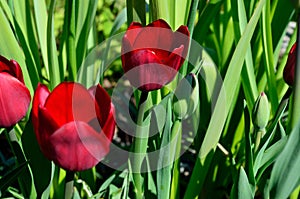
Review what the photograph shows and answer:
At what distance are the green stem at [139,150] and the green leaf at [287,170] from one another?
8.1 inches

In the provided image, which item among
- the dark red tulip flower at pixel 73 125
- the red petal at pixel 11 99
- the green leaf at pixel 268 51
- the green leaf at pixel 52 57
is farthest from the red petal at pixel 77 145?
the green leaf at pixel 268 51

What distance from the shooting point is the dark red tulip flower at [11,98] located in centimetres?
75

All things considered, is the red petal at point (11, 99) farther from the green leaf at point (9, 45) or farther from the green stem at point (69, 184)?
the green leaf at point (9, 45)

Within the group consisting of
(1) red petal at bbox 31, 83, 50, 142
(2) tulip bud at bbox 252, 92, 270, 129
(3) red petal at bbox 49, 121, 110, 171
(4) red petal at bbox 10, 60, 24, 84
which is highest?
(4) red petal at bbox 10, 60, 24, 84

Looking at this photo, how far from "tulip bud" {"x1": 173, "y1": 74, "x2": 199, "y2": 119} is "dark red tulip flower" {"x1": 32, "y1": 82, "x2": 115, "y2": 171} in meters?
0.16

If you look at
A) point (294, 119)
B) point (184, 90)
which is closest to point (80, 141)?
point (184, 90)

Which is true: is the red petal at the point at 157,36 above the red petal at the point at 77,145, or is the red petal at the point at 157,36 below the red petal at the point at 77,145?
above

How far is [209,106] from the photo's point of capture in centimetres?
129

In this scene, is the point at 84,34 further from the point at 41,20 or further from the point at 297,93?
the point at 297,93

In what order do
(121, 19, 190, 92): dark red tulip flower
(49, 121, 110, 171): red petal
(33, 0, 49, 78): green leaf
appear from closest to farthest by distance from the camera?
(49, 121, 110, 171): red petal
(121, 19, 190, 92): dark red tulip flower
(33, 0, 49, 78): green leaf

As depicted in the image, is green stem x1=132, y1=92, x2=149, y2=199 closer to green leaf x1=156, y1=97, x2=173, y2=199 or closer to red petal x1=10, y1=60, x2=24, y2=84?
green leaf x1=156, y1=97, x2=173, y2=199

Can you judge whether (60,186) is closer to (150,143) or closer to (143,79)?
(150,143)

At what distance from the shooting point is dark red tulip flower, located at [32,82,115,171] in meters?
0.68

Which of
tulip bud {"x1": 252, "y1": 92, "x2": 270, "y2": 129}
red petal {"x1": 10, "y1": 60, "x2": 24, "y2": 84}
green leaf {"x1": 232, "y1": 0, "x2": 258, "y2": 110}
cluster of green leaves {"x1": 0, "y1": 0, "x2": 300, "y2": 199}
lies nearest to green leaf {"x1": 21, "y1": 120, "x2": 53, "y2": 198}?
cluster of green leaves {"x1": 0, "y1": 0, "x2": 300, "y2": 199}
